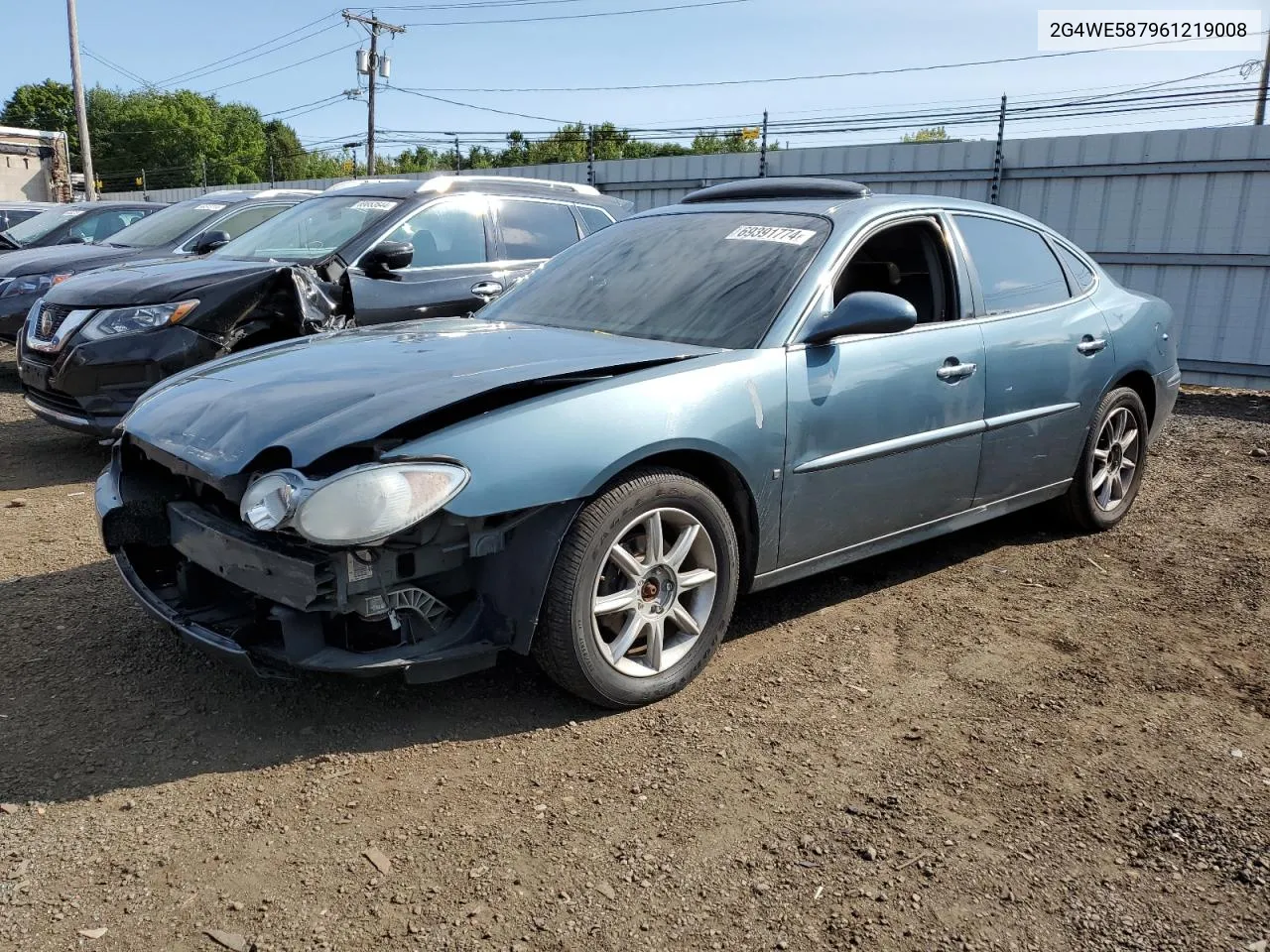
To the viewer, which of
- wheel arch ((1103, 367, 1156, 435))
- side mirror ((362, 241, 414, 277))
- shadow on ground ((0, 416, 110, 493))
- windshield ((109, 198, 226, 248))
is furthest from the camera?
windshield ((109, 198, 226, 248))

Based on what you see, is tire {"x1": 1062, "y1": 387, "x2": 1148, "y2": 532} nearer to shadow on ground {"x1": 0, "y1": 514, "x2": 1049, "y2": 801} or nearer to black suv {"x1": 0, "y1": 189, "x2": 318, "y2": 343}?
shadow on ground {"x1": 0, "y1": 514, "x2": 1049, "y2": 801}

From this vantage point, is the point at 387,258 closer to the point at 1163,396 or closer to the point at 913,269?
the point at 913,269

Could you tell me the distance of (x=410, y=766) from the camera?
2.87m

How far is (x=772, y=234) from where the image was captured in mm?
3996

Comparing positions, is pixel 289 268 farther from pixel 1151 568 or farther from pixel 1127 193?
pixel 1127 193

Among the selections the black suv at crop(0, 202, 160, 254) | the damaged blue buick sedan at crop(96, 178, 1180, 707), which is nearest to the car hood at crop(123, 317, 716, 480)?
the damaged blue buick sedan at crop(96, 178, 1180, 707)

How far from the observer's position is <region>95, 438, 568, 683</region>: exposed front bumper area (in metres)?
2.71

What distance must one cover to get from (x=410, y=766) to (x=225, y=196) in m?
9.71

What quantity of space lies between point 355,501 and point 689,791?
1.18 metres

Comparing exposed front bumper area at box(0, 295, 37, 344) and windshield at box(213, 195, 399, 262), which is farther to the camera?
exposed front bumper area at box(0, 295, 37, 344)

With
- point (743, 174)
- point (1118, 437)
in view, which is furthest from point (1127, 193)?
point (1118, 437)

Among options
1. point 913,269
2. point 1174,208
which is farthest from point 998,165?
point 913,269

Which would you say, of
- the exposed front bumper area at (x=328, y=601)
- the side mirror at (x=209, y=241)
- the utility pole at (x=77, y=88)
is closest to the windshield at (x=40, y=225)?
the side mirror at (x=209, y=241)

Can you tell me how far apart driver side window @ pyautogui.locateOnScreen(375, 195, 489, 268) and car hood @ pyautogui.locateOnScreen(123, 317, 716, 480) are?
3.16 m
